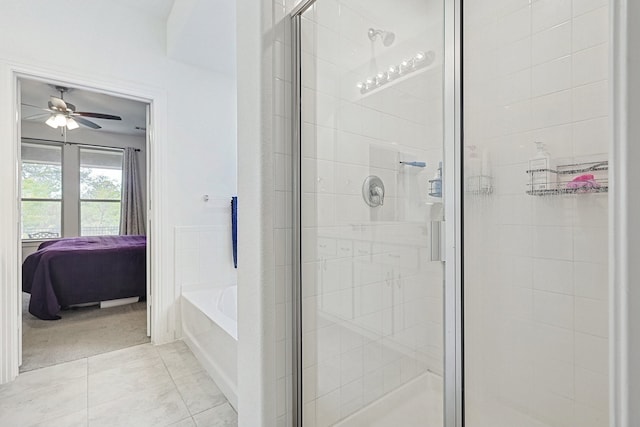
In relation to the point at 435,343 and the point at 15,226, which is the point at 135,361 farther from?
the point at 435,343

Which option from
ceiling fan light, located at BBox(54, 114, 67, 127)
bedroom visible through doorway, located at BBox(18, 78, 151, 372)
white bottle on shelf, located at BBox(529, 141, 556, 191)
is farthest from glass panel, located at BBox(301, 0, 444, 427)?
ceiling fan light, located at BBox(54, 114, 67, 127)

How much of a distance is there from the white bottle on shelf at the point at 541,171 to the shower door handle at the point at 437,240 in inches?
26.0

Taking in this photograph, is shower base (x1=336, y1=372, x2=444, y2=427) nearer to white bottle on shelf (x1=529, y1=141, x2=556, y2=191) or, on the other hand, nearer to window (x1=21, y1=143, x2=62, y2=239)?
white bottle on shelf (x1=529, y1=141, x2=556, y2=191)

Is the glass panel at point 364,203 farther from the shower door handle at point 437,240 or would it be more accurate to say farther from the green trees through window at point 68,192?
the green trees through window at point 68,192

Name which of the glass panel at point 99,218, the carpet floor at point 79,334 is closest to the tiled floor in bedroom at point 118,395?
the carpet floor at point 79,334

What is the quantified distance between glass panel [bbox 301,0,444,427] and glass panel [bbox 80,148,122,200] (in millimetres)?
5930

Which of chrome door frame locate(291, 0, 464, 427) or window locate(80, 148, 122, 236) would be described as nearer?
chrome door frame locate(291, 0, 464, 427)

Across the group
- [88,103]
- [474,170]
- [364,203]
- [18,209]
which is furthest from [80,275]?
[474,170]

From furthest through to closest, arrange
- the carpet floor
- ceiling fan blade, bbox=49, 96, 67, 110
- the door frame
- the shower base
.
Answer: 1. ceiling fan blade, bbox=49, 96, 67, 110
2. the carpet floor
3. the door frame
4. the shower base

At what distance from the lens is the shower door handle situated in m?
0.99

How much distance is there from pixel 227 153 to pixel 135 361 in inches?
74.2

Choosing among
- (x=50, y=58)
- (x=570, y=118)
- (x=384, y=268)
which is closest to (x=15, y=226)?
(x=50, y=58)

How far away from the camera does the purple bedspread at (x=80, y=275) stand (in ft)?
10.5

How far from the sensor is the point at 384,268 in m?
1.47
